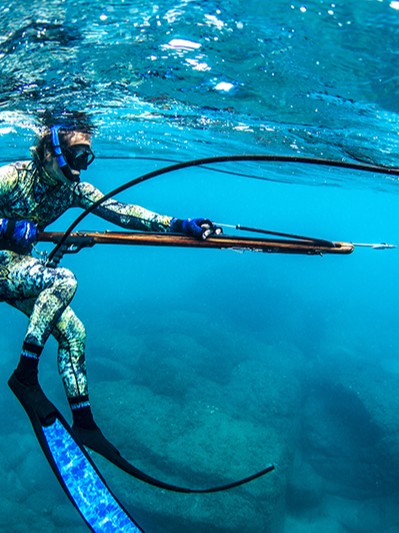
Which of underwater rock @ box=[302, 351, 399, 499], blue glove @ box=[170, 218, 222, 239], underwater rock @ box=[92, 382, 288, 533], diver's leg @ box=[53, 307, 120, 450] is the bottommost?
underwater rock @ box=[302, 351, 399, 499]

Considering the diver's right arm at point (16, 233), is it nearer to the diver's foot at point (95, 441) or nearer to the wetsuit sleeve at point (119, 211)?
the wetsuit sleeve at point (119, 211)

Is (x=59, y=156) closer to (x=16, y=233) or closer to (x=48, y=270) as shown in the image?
(x=16, y=233)

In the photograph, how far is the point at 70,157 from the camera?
4906 millimetres

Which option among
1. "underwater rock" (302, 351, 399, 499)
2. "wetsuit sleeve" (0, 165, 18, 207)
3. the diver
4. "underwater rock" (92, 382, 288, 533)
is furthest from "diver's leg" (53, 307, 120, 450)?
"underwater rock" (302, 351, 399, 499)

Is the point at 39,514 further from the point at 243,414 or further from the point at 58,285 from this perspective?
the point at 58,285

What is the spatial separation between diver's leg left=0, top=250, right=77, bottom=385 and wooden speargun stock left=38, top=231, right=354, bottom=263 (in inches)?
14.6

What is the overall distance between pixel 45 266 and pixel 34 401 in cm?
141

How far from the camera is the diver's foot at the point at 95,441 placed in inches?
162

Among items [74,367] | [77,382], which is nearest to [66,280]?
[74,367]

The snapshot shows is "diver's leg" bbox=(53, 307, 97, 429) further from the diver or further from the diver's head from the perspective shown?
the diver's head

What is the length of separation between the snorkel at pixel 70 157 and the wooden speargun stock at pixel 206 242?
0.80 meters

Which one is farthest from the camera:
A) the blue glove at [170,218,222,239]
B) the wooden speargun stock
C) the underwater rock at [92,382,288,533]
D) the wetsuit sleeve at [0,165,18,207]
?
the underwater rock at [92,382,288,533]

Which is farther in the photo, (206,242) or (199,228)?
(199,228)

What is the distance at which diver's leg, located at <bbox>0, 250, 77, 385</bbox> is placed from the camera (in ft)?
12.8
